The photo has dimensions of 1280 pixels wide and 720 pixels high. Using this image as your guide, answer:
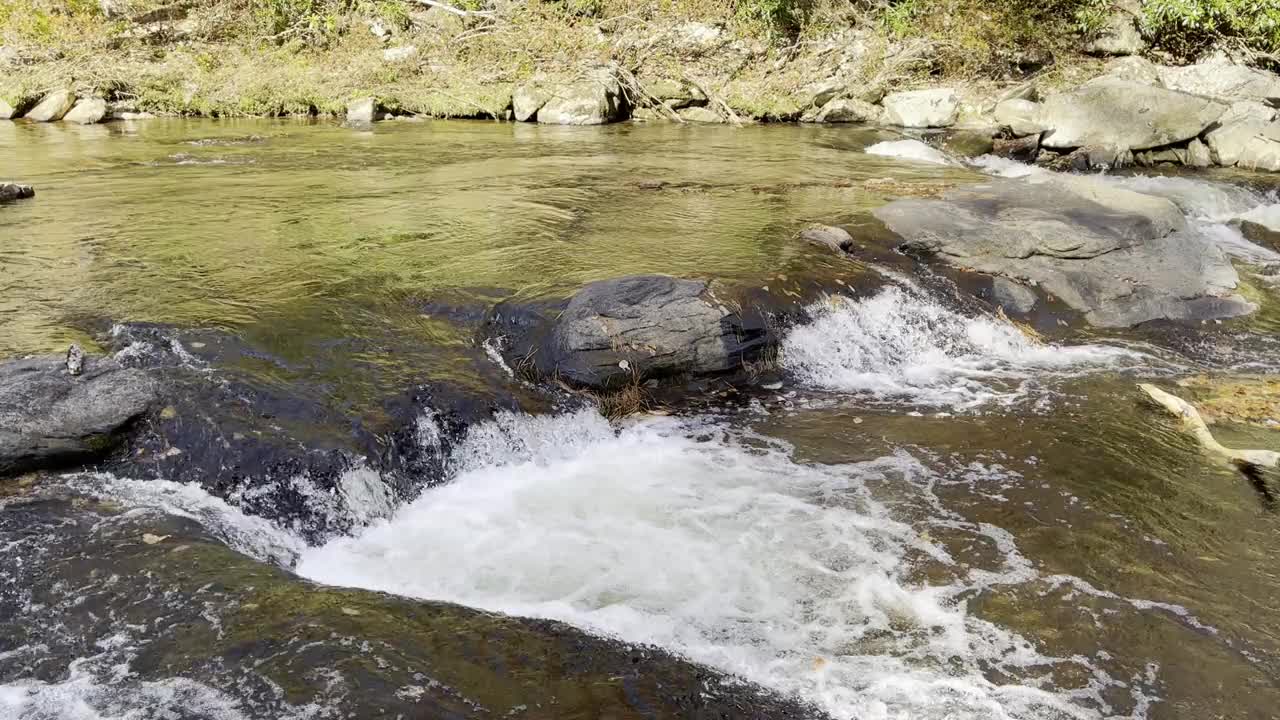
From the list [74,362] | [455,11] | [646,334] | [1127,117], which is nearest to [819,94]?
[1127,117]

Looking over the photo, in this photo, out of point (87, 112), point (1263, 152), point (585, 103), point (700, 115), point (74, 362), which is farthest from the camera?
point (700, 115)

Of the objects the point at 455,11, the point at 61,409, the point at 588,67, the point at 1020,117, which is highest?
the point at 455,11

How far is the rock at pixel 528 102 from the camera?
1902cm

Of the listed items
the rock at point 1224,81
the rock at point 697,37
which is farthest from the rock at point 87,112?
the rock at point 1224,81

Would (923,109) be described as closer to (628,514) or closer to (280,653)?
(628,514)

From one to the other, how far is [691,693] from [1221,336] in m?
7.42

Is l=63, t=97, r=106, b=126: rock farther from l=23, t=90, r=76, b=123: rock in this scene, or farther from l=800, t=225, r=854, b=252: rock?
l=800, t=225, r=854, b=252: rock

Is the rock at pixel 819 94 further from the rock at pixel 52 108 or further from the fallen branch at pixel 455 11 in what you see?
the rock at pixel 52 108

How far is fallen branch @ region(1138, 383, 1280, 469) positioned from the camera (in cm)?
582

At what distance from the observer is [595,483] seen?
5.74 m

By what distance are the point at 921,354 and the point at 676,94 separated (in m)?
13.1

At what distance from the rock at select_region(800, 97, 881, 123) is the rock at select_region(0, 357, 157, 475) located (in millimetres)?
16136

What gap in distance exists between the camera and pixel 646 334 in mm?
6777

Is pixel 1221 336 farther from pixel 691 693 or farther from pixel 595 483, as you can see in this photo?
pixel 691 693
